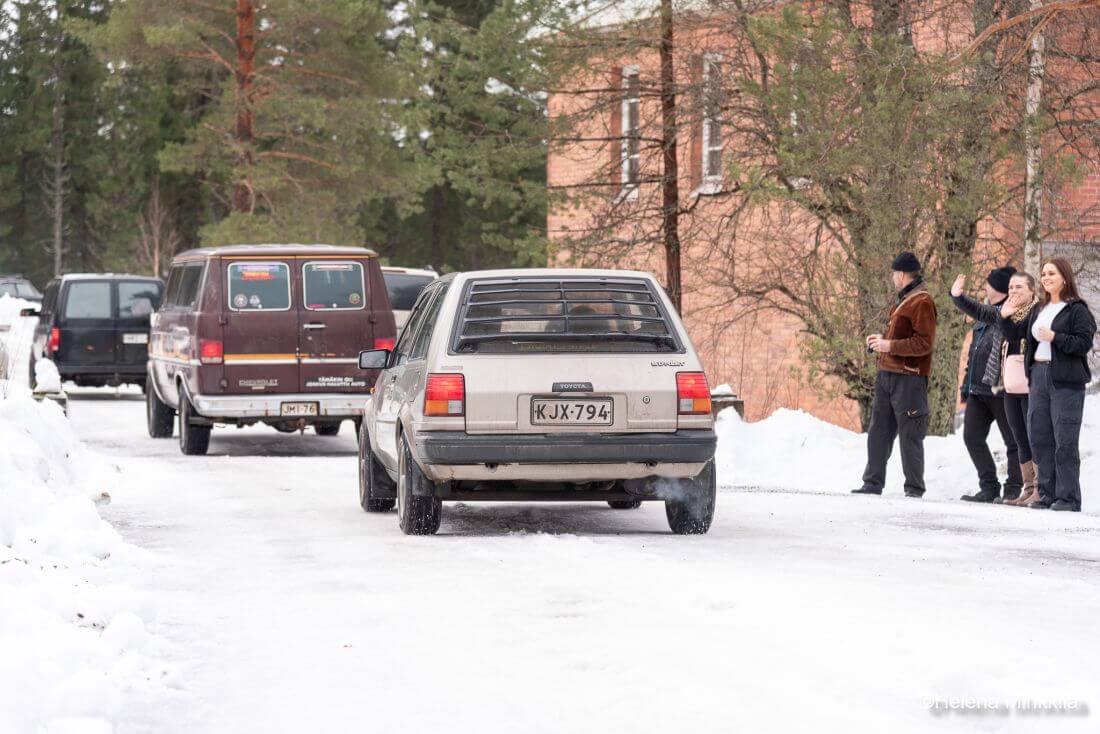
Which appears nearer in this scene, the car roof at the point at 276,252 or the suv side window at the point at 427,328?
the suv side window at the point at 427,328

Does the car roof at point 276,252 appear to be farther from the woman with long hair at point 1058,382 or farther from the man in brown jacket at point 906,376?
the woman with long hair at point 1058,382

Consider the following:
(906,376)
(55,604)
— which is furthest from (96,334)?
(55,604)

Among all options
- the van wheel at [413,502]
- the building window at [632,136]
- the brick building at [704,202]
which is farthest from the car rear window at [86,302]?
the van wheel at [413,502]

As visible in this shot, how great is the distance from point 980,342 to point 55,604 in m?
8.41

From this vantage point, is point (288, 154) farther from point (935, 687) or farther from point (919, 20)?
point (935, 687)

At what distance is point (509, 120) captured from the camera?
73.5 feet

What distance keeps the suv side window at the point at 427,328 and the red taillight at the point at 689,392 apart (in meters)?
1.52

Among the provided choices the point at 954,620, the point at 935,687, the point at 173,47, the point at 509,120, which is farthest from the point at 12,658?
the point at 173,47

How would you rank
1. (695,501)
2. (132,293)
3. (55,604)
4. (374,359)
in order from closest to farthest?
(55,604), (695,501), (374,359), (132,293)

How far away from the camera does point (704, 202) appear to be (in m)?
22.1

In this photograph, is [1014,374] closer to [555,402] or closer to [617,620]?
[555,402]

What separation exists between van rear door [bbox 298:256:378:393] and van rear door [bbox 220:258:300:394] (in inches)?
4.7

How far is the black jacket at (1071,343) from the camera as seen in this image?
12266 mm

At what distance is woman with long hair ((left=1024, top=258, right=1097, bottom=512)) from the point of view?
484 inches
